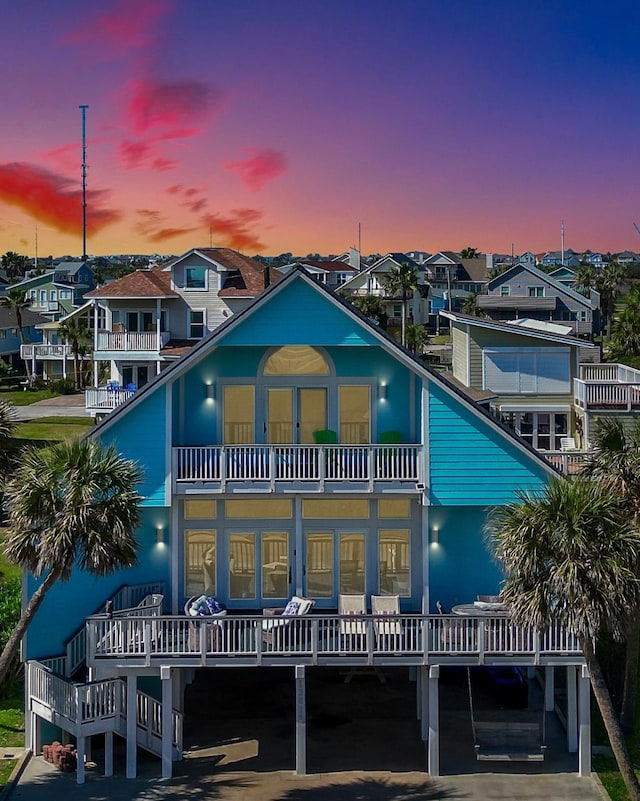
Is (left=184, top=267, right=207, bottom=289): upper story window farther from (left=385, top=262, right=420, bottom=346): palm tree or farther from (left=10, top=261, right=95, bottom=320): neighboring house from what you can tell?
(left=10, top=261, right=95, bottom=320): neighboring house

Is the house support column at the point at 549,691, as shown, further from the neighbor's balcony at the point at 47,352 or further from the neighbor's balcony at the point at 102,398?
the neighbor's balcony at the point at 47,352

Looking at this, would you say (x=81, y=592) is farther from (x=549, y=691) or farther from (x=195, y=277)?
(x=195, y=277)

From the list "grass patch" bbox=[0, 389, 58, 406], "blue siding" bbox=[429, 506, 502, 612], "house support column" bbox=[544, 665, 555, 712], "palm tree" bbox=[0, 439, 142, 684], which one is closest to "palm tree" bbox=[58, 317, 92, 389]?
"grass patch" bbox=[0, 389, 58, 406]

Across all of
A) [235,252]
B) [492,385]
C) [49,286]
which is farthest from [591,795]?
[49,286]

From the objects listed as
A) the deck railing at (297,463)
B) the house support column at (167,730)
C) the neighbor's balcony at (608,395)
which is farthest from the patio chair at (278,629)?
the neighbor's balcony at (608,395)

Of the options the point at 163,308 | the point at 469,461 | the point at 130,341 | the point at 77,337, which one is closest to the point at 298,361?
the point at 469,461

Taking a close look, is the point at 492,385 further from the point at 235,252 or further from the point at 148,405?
the point at 235,252
